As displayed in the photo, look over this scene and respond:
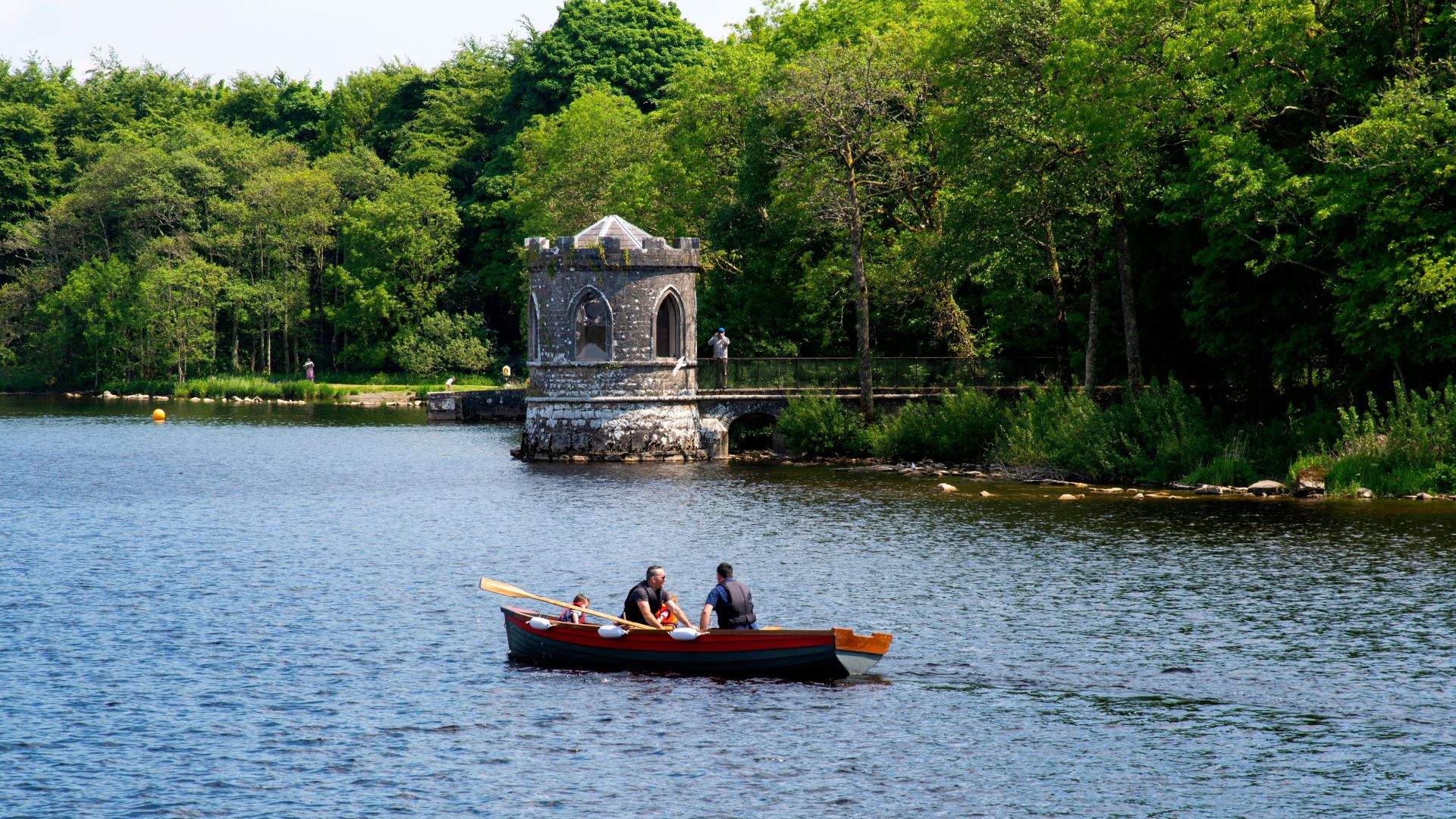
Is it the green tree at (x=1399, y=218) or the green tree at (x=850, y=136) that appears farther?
the green tree at (x=850, y=136)

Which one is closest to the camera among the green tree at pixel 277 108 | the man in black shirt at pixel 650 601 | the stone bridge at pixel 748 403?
the man in black shirt at pixel 650 601

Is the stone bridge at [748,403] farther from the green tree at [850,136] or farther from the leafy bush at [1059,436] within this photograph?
the leafy bush at [1059,436]

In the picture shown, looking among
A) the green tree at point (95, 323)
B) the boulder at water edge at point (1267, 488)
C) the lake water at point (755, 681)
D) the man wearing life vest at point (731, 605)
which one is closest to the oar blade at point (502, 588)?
the lake water at point (755, 681)

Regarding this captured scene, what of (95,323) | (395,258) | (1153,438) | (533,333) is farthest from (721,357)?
(95,323)

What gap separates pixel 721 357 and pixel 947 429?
28.8ft

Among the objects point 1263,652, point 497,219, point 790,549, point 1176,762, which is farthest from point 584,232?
point 497,219

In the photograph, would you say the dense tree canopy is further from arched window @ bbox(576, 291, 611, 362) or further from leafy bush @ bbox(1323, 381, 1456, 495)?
arched window @ bbox(576, 291, 611, 362)

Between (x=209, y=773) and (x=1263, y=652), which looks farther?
(x=1263, y=652)

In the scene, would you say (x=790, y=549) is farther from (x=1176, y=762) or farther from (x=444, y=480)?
(x=444, y=480)

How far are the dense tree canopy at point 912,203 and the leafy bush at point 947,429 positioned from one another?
143 inches

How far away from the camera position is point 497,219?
98.1 metres

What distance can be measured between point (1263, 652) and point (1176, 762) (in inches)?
222

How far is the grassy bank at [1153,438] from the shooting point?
3731cm

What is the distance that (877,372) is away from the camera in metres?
52.2
